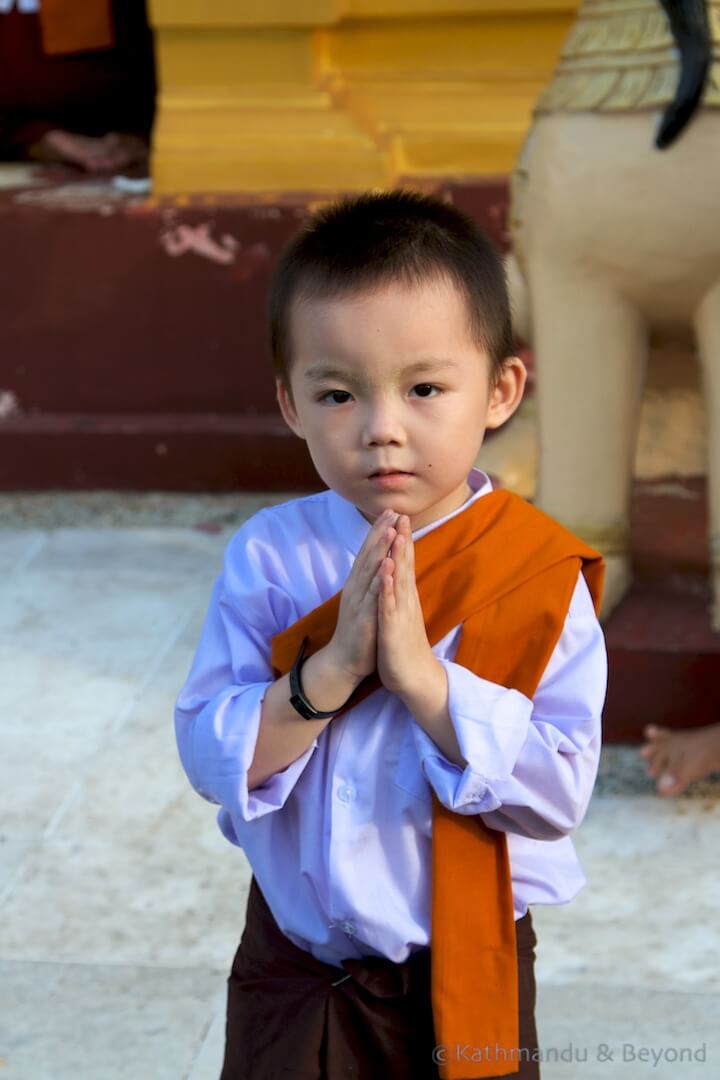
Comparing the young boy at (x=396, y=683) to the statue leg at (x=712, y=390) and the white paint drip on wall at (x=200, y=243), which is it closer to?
the statue leg at (x=712, y=390)

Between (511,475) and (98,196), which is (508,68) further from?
(511,475)

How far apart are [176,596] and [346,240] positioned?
8.12ft

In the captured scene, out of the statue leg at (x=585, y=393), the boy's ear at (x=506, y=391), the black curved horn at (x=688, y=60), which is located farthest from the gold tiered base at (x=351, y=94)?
the boy's ear at (x=506, y=391)

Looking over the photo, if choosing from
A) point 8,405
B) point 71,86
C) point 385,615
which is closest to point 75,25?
point 71,86

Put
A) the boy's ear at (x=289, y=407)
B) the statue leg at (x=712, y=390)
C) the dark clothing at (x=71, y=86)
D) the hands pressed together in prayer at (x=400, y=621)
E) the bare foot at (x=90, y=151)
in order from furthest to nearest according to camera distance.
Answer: the dark clothing at (x=71, y=86) → the bare foot at (x=90, y=151) → the statue leg at (x=712, y=390) → the boy's ear at (x=289, y=407) → the hands pressed together in prayer at (x=400, y=621)

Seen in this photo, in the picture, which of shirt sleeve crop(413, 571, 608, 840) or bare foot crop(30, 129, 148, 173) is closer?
shirt sleeve crop(413, 571, 608, 840)

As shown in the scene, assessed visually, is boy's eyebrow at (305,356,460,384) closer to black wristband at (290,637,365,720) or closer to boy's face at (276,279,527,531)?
boy's face at (276,279,527,531)

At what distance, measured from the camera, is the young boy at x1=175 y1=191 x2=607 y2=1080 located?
1.40 metres

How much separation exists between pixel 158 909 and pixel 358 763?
1158 mm

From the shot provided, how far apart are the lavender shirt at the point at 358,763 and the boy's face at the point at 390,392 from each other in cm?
11

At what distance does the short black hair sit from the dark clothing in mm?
4154

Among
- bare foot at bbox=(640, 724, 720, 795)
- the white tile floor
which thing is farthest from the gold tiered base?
bare foot at bbox=(640, 724, 720, 795)

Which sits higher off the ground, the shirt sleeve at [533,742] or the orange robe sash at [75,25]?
the shirt sleeve at [533,742]

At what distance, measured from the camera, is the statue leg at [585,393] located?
274 cm
